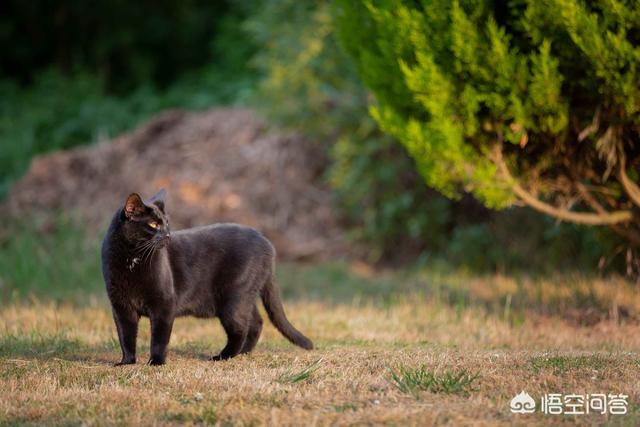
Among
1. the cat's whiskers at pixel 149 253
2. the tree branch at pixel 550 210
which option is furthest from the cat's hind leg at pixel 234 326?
the tree branch at pixel 550 210

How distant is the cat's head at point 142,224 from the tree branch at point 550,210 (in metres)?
3.38

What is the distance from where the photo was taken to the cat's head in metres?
5.78

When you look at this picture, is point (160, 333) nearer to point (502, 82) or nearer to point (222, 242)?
point (222, 242)

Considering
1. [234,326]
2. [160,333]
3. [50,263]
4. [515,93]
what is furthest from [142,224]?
[50,263]

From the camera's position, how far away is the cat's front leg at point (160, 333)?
5.83m

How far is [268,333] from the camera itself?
25.8 ft

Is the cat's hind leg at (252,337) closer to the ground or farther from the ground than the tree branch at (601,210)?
closer to the ground

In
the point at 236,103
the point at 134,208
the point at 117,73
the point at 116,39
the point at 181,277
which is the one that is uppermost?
the point at 116,39

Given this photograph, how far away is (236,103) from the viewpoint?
1867 cm

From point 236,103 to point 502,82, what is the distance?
1185 centimetres

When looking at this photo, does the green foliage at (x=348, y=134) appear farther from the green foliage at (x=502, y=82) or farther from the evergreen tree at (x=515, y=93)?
the green foliage at (x=502, y=82)

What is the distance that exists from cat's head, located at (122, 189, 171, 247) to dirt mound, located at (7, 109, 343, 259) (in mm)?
8168

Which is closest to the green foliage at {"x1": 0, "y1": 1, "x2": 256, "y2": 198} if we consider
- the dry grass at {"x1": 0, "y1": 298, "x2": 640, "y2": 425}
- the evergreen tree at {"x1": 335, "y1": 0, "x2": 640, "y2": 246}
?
the evergreen tree at {"x1": 335, "y1": 0, "x2": 640, "y2": 246}

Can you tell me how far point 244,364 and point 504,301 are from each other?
449 cm
